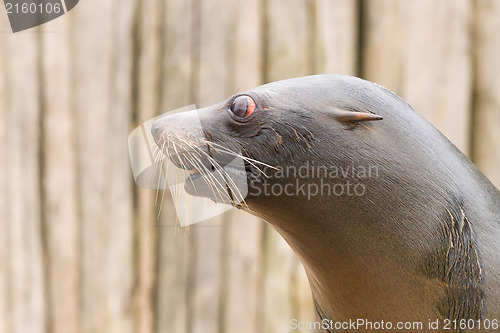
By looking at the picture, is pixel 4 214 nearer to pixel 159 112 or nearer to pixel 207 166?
pixel 159 112

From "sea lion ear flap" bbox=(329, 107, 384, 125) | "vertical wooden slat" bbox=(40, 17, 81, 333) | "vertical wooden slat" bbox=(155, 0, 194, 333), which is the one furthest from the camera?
"vertical wooden slat" bbox=(40, 17, 81, 333)

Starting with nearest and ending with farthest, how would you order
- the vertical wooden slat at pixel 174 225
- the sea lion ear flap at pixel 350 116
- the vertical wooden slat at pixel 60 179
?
the sea lion ear flap at pixel 350 116
the vertical wooden slat at pixel 174 225
the vertical wooden slat at pixel 60 179

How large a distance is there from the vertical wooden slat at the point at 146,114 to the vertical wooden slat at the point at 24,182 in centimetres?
56

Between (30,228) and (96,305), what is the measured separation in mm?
560

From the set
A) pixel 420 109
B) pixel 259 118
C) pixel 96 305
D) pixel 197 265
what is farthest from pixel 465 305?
pixel 96 305

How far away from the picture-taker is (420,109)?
3.09 m

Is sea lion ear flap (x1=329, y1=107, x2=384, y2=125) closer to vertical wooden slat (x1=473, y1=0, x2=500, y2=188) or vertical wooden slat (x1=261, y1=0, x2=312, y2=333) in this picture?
vertical wooden slat (x1=261, y1=0, x2=312, y2=333)

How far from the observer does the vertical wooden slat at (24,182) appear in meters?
3.35

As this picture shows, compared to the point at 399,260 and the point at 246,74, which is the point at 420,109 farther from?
the point at 399,260

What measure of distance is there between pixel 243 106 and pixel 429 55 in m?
1.71

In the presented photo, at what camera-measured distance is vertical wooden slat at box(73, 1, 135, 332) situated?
3275 millimetres

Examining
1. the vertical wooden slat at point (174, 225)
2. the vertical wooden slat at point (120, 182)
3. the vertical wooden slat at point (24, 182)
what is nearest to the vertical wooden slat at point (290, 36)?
the vertical wooden slat at point (174, 225)

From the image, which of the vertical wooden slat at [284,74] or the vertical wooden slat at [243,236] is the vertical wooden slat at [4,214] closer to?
the vertical wooden slat at [243,236]

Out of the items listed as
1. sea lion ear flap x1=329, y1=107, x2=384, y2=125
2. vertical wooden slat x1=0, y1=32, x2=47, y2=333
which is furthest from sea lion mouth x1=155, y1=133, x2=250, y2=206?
vertical wooden slat x1=0, y1=32, x2=47, y2=333
